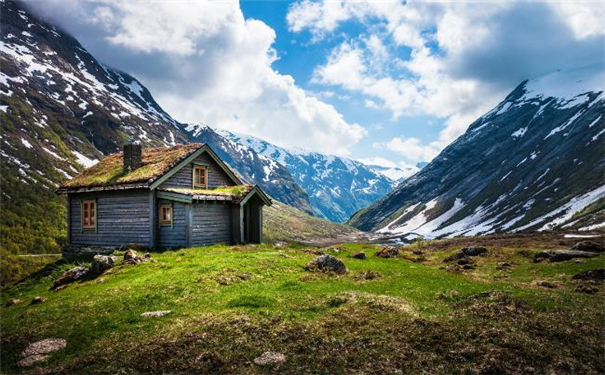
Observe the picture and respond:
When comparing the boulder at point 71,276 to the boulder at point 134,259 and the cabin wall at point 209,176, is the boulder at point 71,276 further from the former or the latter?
the cabin wall at point 209,176

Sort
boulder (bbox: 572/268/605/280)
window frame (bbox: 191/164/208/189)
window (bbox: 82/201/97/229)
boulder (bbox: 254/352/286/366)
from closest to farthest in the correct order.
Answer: boulder (bbox: 254/352/286/366)
boulder (bbox: 572/268/605/280)
window (bbox: 82/201/97/229)
window frame (bbox: 191/164/208/189)

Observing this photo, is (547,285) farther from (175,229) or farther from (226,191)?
(175,229)

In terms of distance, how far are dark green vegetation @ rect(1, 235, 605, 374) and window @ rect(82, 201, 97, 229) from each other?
17394mm

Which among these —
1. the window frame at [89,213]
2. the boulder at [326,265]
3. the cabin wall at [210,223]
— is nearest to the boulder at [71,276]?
the cabin wall at [210,223]

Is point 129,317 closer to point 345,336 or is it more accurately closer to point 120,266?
point 345,336

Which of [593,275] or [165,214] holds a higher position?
[165,214]

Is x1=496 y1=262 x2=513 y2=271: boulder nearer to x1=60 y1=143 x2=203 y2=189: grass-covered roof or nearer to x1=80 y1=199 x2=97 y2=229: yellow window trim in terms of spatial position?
x1=60 y1=143 x2=203 y2=189: grass-covered roof

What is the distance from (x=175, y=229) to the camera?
3884 cm

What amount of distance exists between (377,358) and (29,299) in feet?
74.5

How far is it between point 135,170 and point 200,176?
23.2ft

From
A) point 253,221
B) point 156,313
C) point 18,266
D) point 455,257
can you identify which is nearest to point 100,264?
point 156,313

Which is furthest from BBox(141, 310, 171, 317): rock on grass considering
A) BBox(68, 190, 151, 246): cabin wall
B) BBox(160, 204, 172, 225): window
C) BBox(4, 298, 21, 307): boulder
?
BBox(68, 190, 151, 246): cabin wall

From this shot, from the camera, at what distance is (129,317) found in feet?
57.3

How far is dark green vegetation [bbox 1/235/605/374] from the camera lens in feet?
42.9
